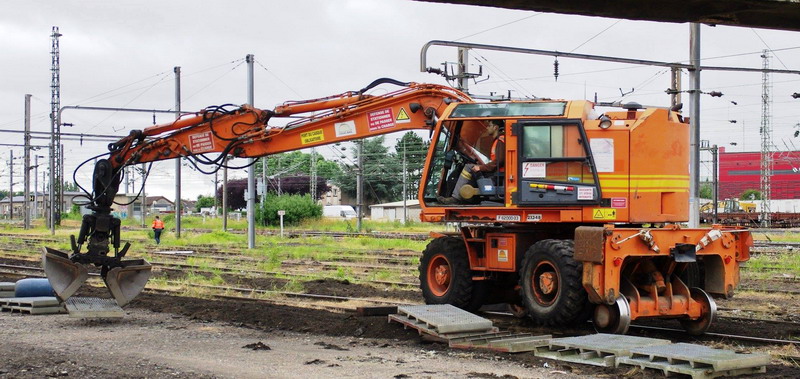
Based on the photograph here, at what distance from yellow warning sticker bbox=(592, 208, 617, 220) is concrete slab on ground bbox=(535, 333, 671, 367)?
6.00 feet

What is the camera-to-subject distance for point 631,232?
10.7 metres

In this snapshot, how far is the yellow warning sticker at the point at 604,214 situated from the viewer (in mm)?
11219

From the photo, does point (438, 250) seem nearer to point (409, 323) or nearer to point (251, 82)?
point (409, 323)

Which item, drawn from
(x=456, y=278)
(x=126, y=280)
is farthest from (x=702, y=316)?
(x=126, y=280)

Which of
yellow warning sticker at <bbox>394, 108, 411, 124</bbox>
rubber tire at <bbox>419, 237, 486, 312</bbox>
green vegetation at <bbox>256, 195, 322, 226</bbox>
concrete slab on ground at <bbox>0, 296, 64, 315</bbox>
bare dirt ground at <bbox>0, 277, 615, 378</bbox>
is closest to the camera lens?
bare dirt ground at <bbox>0, 277, 615, 378</bbox>

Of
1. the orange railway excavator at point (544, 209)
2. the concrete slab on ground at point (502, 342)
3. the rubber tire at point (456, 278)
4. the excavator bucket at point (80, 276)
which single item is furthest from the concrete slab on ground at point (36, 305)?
the concrete slab on ground at point (502, 342)

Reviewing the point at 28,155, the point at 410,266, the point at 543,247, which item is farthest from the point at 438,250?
the point at 28,155

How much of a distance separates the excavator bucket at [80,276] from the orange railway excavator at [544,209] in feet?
0.07

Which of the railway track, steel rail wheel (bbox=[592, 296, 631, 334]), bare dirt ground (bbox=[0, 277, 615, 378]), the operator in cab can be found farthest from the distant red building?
bare dirt ground (bbox=[0, 277, 615, 378])

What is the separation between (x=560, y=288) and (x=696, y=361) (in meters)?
2.99

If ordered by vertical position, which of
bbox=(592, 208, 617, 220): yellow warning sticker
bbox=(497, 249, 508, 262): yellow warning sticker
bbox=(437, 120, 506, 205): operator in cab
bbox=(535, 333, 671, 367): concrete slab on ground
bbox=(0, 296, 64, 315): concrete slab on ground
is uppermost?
bbox=(437, 120, 506, 205): operator in cab

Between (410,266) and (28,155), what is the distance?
49103 millimetres

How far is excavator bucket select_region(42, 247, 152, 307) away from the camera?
42.1 feet

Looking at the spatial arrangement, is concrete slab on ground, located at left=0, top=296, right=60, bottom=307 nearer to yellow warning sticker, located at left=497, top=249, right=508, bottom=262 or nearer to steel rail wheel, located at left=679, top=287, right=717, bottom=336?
yellow warning sticker, located at left=497, top=249, right=508, bottom=262
